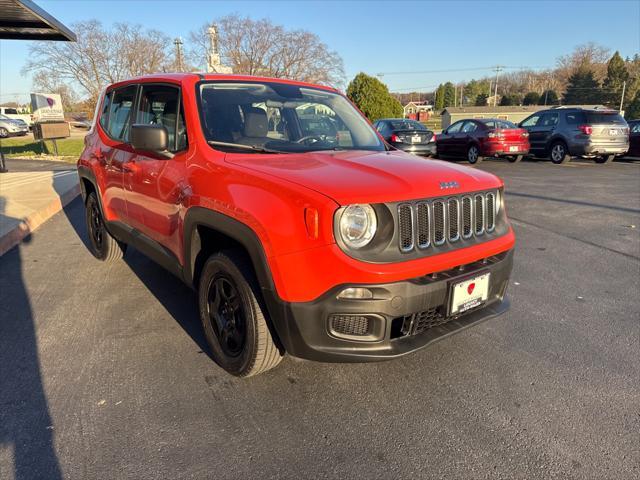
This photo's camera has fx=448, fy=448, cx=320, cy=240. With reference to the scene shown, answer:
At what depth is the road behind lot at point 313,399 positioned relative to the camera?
212cm

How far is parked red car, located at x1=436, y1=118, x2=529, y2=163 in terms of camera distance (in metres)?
14.0

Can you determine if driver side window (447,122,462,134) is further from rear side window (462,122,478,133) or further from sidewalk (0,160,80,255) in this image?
sidewalk (0,160,80,255)

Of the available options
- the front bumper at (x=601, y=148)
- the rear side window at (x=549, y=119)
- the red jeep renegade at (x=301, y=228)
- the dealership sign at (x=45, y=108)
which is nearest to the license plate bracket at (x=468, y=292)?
the red jeep renegade at (x=301, y=228)

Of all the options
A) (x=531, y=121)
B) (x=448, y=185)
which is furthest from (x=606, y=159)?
(x=448, y=185)

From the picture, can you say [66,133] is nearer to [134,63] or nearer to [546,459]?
[546,459]

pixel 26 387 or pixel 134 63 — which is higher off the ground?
pixel 134 63

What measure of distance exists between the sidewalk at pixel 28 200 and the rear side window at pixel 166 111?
10.3 feet

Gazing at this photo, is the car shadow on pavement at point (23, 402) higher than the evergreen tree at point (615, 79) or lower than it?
lower

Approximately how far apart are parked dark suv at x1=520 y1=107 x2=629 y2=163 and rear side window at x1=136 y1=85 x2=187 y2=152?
13836mm

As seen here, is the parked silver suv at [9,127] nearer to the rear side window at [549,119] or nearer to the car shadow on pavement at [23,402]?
the rear side window at [549,119]

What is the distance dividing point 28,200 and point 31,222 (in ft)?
5.58

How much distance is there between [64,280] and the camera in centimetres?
456

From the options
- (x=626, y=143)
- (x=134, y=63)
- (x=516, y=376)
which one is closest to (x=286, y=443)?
(x=516, y=376)

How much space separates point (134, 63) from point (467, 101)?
315 ft
